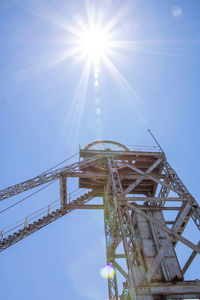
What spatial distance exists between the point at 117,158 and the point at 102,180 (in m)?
2.18

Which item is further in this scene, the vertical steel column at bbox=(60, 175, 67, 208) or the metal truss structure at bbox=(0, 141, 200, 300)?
the vertical steel column at bbox=(60, 175, 67, 208)

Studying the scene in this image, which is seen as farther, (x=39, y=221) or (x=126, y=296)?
(x=39, y=221)

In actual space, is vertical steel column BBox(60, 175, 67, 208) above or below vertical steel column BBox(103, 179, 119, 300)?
above

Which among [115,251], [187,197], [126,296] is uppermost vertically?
[187,197]

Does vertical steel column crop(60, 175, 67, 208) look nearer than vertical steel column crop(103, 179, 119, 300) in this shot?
No

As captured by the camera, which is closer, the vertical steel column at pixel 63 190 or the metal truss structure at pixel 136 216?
the metal truss structure at pixel 136 216

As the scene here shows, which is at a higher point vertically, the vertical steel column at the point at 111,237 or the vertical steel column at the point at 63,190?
the vertical steel column at the point at 63,190

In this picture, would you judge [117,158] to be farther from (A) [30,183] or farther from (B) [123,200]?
(A) [30,183]

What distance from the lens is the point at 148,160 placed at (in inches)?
541

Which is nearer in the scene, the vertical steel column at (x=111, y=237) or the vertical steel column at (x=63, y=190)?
the vertical steel column at (x=111, y=237)

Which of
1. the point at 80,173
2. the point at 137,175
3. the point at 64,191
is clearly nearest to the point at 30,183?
the point at 64,191

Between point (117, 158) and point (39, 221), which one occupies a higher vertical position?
point (117, 158)

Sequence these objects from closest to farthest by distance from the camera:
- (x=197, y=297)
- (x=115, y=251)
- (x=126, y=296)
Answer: (x=197, y=297), (x=126, y=296), (x=115, y=251)

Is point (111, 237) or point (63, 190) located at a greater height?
point (63, 190)
